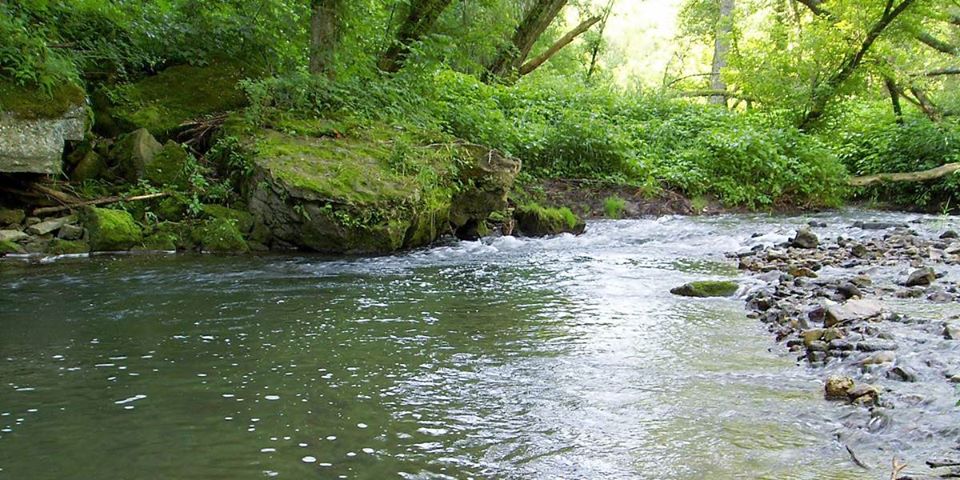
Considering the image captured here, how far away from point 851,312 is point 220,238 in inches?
285

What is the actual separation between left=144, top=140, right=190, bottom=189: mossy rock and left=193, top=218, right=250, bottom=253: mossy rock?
3.87ft

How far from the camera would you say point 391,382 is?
13.4 ft

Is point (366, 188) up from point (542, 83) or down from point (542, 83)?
down

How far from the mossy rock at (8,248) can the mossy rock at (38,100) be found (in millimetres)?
1547

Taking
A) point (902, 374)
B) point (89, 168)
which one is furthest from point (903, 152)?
point (89, 168)

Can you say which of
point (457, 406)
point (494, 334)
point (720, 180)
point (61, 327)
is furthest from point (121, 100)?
point (720, 180)

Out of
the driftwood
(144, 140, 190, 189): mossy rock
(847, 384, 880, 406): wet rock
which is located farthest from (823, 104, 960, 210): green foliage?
(144, 140, 190, 189): mossy rock

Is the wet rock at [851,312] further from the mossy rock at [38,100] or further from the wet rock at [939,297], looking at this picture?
the mossy rock at [38,100]

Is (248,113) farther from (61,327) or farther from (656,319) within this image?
(656,319)

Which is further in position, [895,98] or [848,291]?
[895,98]

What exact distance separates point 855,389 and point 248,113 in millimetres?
9226

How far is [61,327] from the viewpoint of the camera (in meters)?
5.18

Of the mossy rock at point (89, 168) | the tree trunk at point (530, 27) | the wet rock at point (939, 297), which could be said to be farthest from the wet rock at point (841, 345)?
the tree trunk at point (530, 27)

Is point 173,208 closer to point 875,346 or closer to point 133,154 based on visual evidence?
point 133,154
